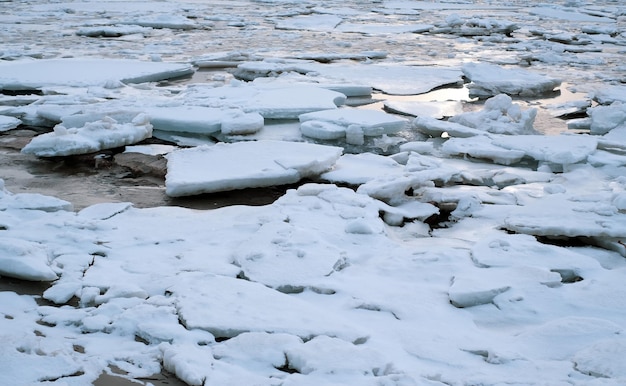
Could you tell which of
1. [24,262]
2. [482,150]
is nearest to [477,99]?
[482,150]

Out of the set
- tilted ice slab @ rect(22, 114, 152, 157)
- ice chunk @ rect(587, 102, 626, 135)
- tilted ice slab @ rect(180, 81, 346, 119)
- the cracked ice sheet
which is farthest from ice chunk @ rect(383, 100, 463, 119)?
the cracked ice sheet

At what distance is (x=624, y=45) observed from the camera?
11.4 meters

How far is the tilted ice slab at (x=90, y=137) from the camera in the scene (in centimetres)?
502

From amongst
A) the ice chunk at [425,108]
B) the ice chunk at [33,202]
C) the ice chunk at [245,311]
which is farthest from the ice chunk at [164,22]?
the ice chunk at [245,311]

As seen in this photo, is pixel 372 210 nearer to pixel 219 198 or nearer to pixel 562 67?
pixel 219 198

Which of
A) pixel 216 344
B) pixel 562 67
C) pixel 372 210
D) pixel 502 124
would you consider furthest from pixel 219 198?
pixel 562 67

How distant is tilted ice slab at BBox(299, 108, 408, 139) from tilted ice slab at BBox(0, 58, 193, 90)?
243 centimetres

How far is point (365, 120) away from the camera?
5.69 m

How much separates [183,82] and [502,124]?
360 cm

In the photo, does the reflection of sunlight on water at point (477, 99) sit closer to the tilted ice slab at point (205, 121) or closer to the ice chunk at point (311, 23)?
the tilted ice slab at point (205, 121)

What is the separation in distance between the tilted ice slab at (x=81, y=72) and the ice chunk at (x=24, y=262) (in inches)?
162

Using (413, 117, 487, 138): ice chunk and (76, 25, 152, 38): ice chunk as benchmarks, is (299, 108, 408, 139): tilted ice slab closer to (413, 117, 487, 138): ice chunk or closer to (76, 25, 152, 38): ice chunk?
(413, 117, 487, 138): ice chunk

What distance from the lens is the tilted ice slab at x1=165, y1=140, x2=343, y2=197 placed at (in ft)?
14.2

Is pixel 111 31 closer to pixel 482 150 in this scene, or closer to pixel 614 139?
pixel 482 150
